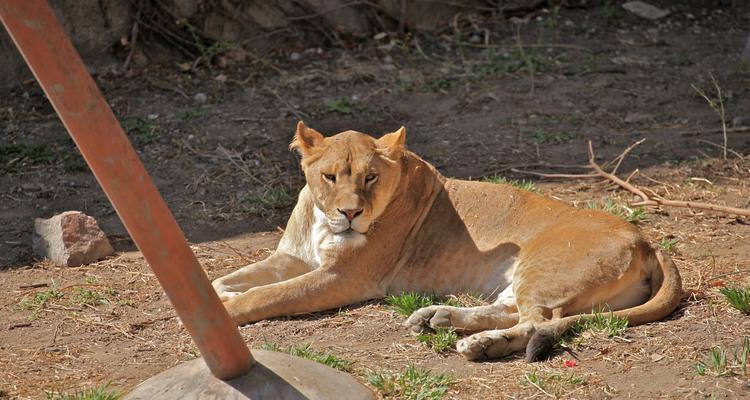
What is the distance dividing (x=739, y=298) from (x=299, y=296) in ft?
7.01

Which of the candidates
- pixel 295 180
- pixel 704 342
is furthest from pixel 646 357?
pixel 295 180

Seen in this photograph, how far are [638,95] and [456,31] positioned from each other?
2.03 metres

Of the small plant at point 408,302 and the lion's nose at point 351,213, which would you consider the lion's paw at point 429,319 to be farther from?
the lion's nose at point 351,213

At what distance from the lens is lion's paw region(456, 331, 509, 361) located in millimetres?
4770

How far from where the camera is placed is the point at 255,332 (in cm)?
534

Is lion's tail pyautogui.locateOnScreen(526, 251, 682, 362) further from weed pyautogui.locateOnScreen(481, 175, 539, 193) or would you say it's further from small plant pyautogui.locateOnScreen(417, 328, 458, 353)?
weed pyautogui.locateOnScreen(481, 175, 539, 193)

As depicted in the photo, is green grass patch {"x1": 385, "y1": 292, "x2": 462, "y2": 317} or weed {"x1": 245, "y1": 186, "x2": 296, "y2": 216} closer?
green grass patch {"x1": 385, "y1": 292, "x2": 462, "y2": 317}

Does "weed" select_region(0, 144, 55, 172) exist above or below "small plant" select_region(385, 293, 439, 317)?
above

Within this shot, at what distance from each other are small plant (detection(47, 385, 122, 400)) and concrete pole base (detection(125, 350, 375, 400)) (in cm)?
20

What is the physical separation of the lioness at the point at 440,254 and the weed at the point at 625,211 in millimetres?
948

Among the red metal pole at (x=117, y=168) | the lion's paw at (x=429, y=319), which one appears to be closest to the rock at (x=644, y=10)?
the lion's paw at (x=429, y=319)

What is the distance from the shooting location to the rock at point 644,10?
10891 millimetres

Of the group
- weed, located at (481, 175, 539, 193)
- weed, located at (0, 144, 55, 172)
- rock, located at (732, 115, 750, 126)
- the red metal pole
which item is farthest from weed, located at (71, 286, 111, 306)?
rock, located at (732, 115, 750, 126)

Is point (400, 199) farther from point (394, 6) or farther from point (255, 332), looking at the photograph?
point (394, 6)
